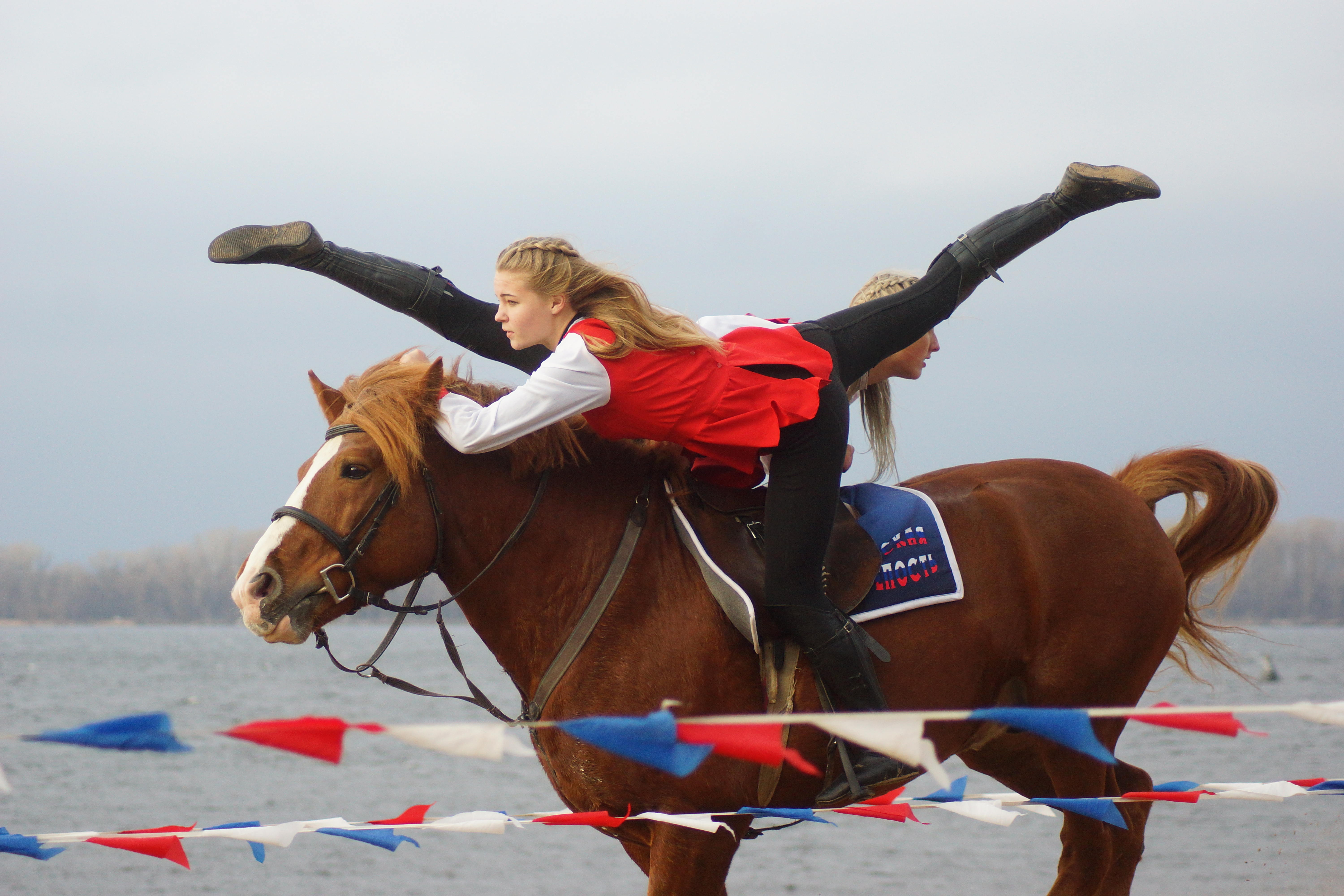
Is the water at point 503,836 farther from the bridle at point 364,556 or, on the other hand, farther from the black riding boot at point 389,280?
the black riding boot at point 389,280

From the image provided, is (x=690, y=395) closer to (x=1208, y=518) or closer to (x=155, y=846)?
(x=155, y=846)

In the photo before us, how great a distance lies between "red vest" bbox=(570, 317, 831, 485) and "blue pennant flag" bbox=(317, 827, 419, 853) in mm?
1461

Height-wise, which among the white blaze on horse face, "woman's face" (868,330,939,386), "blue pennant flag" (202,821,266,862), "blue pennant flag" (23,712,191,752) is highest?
"woman's face" (868,330,939,386)

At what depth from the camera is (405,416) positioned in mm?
3078

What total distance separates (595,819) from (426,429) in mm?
1183

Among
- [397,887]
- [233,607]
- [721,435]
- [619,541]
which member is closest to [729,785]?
[619,541]

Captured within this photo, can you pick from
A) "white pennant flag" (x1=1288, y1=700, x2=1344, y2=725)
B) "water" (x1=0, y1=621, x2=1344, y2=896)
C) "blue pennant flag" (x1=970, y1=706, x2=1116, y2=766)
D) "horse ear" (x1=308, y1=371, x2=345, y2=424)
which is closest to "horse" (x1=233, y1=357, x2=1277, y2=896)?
"horse ear" (x1=308, y1=371, x2=345, y2=424)

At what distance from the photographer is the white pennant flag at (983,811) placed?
151 inches

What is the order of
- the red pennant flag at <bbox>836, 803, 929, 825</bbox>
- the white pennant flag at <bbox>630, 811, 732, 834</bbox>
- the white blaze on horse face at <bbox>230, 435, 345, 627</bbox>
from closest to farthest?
1. the white blaze on horse face at <bbox>230, 435, 345, 627</bbox>
2. the white pennant flag at <bbox>630, 811, 732, 834</bbox>
3. the red pennant flag at <bbox>836, 803, 929, 825</bbox>

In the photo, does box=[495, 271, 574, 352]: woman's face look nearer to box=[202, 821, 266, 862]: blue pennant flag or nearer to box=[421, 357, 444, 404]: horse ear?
box=[421, 357, 444, 404]: horse ear

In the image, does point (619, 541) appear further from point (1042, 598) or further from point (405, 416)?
point (1042, 598)

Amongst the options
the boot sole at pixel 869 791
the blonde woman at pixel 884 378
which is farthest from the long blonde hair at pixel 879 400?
the boot sole at pixel 869 791

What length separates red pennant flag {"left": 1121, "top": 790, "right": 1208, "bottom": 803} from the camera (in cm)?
374

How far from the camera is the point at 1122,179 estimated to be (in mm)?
3574
